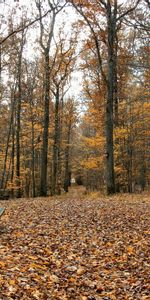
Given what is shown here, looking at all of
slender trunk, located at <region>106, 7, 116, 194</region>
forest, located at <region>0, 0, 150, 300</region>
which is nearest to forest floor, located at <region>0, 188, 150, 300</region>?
forest, located at <region>0, 0, 150, 300</region>

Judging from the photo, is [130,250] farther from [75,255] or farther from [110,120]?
[110,120]

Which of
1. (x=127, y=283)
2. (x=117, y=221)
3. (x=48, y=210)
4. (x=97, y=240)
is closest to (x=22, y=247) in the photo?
(x=97, y=240)

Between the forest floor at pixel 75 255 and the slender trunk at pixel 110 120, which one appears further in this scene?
the slender trunk at pixel 110 120

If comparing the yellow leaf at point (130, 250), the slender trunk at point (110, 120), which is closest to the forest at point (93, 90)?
the slender trunk at point (110, 120)

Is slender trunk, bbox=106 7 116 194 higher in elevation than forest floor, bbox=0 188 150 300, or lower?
higher

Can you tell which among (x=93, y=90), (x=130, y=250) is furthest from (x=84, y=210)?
(x=93, y=90)

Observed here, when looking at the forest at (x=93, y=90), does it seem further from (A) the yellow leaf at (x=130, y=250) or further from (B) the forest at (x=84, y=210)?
(A) the yellow leaf at (x=130, y=250)

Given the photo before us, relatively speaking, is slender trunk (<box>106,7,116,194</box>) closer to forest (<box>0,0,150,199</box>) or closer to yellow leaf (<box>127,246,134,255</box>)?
forest (<box>0,0,150,199</box>)

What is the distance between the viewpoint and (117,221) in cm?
1077

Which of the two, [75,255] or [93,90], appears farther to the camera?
[93,90]

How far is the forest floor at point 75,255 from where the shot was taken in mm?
5855

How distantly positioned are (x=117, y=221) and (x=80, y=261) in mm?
3528

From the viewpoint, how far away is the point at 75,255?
7789 mm

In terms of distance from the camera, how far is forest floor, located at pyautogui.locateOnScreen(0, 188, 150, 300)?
586cm
